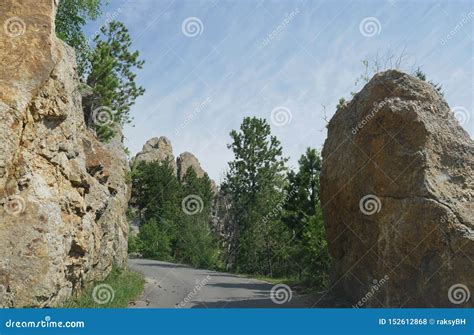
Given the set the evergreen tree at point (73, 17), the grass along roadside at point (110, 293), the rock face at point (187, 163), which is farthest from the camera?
the rock face at point (187, 163)

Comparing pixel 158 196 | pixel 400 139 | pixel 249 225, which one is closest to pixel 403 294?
pixel 400 139

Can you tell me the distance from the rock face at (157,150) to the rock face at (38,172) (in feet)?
257

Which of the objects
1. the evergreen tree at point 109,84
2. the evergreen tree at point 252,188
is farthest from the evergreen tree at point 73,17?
the evergreen tree at point 252,188

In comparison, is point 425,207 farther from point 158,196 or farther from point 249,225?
point 158,196

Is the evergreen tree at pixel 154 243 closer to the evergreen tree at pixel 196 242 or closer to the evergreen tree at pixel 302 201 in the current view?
the evergreen tree at pixel 196 242

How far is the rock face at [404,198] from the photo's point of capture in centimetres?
1257

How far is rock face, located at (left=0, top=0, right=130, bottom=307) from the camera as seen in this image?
10297mm

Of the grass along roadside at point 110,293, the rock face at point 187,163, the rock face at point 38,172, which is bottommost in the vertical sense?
the grass along roadside at point 110,293

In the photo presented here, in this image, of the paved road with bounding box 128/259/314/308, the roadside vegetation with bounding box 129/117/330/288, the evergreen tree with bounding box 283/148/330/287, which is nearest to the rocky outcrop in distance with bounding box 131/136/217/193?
the roadside vegetation with bounding box 129/117/330/288

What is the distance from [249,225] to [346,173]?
2709 cm

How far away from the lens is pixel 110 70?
110 feet

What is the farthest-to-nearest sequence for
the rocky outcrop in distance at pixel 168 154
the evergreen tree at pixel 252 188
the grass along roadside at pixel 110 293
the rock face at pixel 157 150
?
the rocky outcrop in distance at pixel 168 154, the rock face at pixel 157 150, the evergreen tree at pixel 252 188, the grass along roadside at pixel 110 293

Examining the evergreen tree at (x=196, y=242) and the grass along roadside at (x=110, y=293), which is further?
the evergreen tree at (x=196, y=242)

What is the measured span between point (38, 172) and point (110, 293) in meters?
5.20
